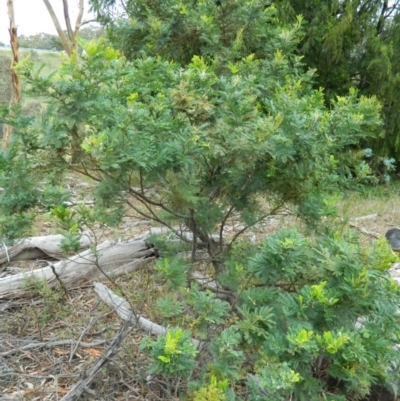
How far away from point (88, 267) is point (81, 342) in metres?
0.94

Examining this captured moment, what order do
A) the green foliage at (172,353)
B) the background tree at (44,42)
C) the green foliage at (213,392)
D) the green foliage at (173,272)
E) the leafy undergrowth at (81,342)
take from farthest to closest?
the background tree at (44,42) < the leafy undergrowth at (81,342) < the green foliage at (173,272) < the green foliage at (213,392) < the green foliage at (172,353)

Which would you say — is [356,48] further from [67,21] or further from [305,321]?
[305,321]

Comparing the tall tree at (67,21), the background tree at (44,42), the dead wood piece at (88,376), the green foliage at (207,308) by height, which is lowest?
the dead wood piece at (88,376)

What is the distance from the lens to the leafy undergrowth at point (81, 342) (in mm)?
2615

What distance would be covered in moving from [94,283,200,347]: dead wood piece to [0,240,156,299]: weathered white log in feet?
0.46

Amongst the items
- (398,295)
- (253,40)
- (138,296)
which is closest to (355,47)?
(253,40)

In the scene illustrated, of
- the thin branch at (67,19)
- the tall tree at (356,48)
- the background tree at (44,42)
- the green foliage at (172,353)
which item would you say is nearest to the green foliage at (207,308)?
the green foliage at (172,353)

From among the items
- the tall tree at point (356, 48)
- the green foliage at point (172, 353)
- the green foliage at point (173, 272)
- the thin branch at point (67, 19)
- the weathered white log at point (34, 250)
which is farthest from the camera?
the thin branch at point (67, 19)

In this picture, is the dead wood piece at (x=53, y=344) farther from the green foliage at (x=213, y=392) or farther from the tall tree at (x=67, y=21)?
the tall tree at (x=67, y=21)

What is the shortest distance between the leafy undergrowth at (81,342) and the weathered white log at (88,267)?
7 cm

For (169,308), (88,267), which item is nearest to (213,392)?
(169,308)

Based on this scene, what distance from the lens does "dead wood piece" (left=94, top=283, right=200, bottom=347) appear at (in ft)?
10.4

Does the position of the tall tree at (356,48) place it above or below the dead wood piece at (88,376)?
above

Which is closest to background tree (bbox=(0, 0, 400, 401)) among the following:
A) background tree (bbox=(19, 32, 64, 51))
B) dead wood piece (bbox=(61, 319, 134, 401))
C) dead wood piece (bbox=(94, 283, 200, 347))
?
dead wood piece (bbox=(61, 319, 134, 401))
